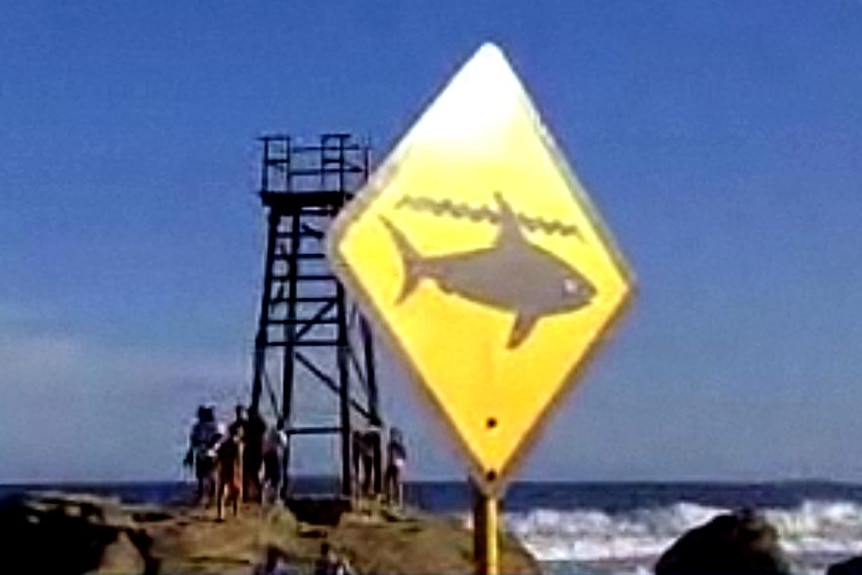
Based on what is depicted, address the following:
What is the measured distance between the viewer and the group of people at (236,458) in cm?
3419

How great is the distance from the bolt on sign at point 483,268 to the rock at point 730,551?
53.9 metres

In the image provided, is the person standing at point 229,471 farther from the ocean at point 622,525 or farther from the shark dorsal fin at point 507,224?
the shark dorsal fin at point 507,224

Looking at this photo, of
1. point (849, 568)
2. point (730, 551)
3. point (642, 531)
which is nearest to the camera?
point (849, 568)

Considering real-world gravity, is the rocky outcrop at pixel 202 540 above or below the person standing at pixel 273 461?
below

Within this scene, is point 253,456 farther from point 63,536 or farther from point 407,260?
Result: point 407,260

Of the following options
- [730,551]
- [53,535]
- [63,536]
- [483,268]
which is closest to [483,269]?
[483,268]

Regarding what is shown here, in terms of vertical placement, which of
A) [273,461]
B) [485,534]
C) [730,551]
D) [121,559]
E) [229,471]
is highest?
[730,551]

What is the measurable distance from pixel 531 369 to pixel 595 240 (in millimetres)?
315

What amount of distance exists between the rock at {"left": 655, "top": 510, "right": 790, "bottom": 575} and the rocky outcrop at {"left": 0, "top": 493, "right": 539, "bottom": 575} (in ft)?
62.6

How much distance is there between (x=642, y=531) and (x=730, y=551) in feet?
90.8

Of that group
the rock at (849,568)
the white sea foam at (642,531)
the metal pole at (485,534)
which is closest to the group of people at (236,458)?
the rock at (849,568)

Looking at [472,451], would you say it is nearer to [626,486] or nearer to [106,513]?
[106,513]

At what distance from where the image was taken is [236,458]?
35000 millimetres

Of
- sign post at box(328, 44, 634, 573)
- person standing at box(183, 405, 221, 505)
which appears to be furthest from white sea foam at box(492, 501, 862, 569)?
sign post at box(328, 44, 634, 573)
